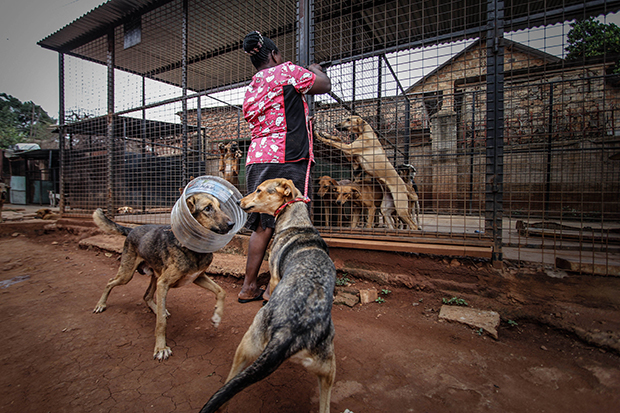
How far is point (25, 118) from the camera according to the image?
3114 cm

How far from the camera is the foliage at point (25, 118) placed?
2773 cm

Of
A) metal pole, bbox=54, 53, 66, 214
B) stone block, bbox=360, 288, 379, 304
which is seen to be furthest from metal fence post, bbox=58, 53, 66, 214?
stone block, bbox=360, 288, 379, 304

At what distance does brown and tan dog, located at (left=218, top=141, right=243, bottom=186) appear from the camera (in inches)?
236

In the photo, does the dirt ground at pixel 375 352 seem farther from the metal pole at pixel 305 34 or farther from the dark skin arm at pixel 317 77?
the metal pole at pixel 305 34

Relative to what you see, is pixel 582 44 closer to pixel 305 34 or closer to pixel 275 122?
pixel 275 122

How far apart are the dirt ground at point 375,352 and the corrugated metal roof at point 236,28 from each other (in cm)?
314

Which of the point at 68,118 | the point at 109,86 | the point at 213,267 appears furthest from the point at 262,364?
the point at 68,118

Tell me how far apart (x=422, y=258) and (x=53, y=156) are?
18274 millimetres

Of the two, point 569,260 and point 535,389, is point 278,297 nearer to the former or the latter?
point 535,389

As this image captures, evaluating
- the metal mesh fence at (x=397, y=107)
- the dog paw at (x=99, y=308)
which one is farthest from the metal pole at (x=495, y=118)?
the dog paw at (x=99, y=308)

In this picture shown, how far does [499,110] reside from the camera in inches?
106

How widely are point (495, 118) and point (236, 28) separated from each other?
5364 mm

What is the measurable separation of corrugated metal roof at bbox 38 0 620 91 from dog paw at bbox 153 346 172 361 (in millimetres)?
3874

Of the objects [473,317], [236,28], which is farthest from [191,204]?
[236,28]
